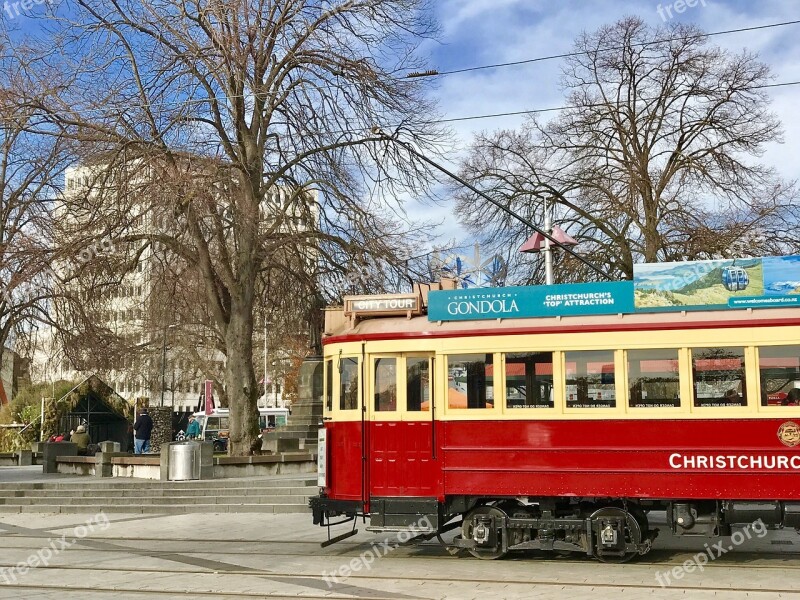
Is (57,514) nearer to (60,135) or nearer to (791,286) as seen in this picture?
(60,135)

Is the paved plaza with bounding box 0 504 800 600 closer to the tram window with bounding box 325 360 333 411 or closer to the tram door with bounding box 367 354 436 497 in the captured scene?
the tram door with bounding box 367 354 436 497

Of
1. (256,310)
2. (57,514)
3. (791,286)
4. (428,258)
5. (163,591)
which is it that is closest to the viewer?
(163,591)

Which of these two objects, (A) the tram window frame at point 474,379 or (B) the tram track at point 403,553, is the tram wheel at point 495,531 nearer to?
(B) the tram track at point 403,553

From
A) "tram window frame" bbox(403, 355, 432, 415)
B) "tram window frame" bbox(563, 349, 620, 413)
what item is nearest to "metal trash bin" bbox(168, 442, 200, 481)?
"tram window frame" bbox(403, 355, 432, 415)

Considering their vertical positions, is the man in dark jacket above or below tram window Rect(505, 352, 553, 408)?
below

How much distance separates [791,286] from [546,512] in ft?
13.2

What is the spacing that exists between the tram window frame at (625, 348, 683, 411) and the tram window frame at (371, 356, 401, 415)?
2913 mm

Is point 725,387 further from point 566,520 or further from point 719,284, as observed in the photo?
point 566,520

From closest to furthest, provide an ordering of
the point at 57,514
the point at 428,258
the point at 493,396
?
the point at 493,396 < the point at 57,514 < the point at 428,258

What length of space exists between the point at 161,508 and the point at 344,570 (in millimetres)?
8815

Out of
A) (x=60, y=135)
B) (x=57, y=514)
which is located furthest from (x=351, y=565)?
(x=60, y=135)

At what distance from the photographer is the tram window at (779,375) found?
10.5 meters

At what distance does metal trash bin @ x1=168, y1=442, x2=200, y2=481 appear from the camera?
67.6ft

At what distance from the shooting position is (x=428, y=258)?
925 inches
